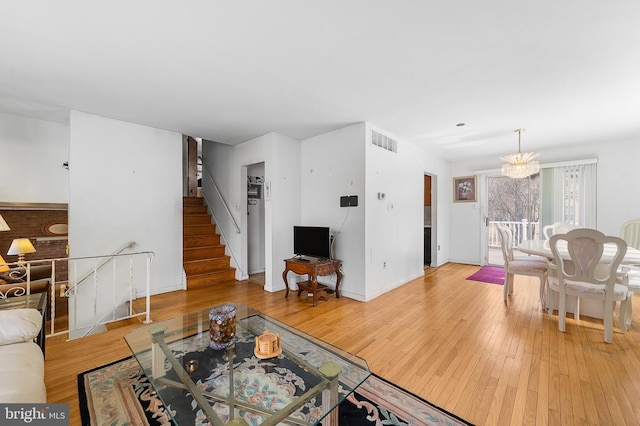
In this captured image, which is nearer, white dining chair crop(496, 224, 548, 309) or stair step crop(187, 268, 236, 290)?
white dining chair crop(496, 224, 548, 309)

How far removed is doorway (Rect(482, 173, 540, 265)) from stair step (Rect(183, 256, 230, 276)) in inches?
219

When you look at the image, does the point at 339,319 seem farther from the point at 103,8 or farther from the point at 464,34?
the point at 103,8

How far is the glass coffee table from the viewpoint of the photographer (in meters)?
1.26

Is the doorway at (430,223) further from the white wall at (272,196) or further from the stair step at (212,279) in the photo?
the stair step at (212,279)

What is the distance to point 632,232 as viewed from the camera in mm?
3781

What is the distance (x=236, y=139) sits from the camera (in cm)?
456

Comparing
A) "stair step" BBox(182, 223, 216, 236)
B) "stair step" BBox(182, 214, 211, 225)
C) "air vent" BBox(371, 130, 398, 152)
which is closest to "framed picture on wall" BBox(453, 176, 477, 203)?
"air vent" BBox(371, 130, 398, 152)

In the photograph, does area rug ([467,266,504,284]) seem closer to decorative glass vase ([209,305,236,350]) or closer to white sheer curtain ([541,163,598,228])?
white sheer curtain ([541,163,598,228])

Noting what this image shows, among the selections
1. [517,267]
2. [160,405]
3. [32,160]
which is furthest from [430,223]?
[32,160]

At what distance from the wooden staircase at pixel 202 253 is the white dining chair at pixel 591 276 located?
469 cm

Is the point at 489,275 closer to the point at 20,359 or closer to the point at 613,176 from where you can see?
the point at 613,176

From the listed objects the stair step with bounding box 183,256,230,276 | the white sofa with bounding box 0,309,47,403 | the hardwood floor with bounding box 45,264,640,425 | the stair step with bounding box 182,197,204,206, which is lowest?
the hardwood floor with bounding box 45,264,640,425

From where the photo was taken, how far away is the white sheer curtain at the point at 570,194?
4.76 meters

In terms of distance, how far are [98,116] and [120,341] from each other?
291cm
